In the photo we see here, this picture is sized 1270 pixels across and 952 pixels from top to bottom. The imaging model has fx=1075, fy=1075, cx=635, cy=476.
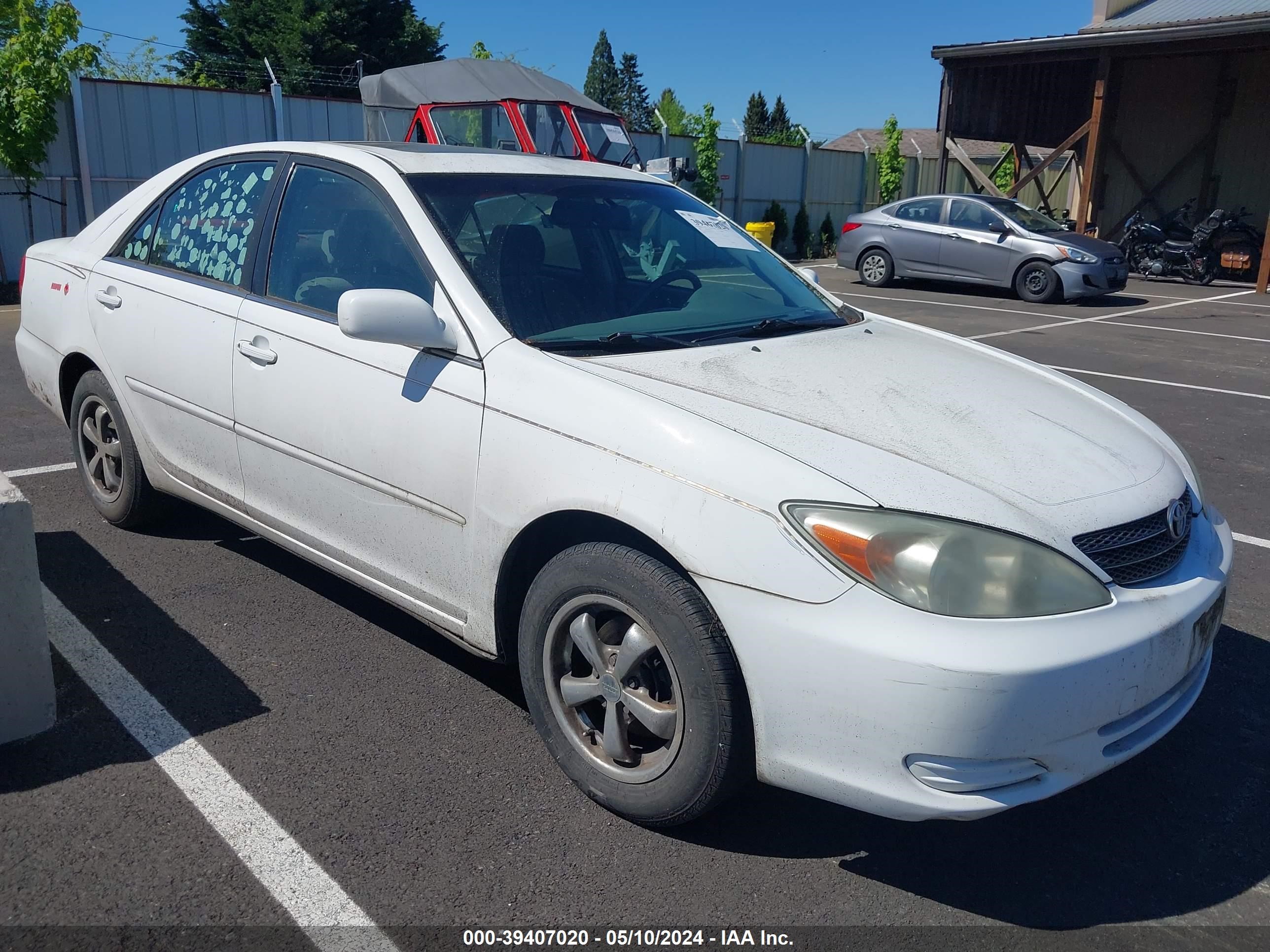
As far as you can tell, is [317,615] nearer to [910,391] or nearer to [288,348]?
[288,348]

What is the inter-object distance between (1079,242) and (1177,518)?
45.0 feet

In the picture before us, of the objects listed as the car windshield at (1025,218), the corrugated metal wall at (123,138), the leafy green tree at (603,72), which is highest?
the leafy green tree at (603,72)

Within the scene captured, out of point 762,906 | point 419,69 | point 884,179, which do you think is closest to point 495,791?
point 762,906

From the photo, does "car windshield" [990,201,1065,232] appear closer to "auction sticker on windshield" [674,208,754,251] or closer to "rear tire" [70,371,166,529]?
"auction sticker on windshield" [674,208,754,251]

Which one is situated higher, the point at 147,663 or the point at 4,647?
the point at 4,647

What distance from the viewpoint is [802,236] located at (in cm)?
2333

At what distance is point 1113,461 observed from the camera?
2.83 meters

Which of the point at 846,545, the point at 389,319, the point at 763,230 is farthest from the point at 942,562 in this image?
the point at 763,230

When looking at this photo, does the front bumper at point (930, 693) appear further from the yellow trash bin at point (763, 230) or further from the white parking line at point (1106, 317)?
the yellow trash bin at point (763, 230)

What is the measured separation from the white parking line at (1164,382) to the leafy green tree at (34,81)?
37.3 ft

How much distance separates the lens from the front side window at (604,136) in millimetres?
14359

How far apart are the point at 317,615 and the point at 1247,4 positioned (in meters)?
22.2

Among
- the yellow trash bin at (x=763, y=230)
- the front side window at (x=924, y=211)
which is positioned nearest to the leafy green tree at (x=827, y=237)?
the yellow trash bin at (x=763, y=230)

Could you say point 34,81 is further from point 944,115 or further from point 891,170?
point 891,170
